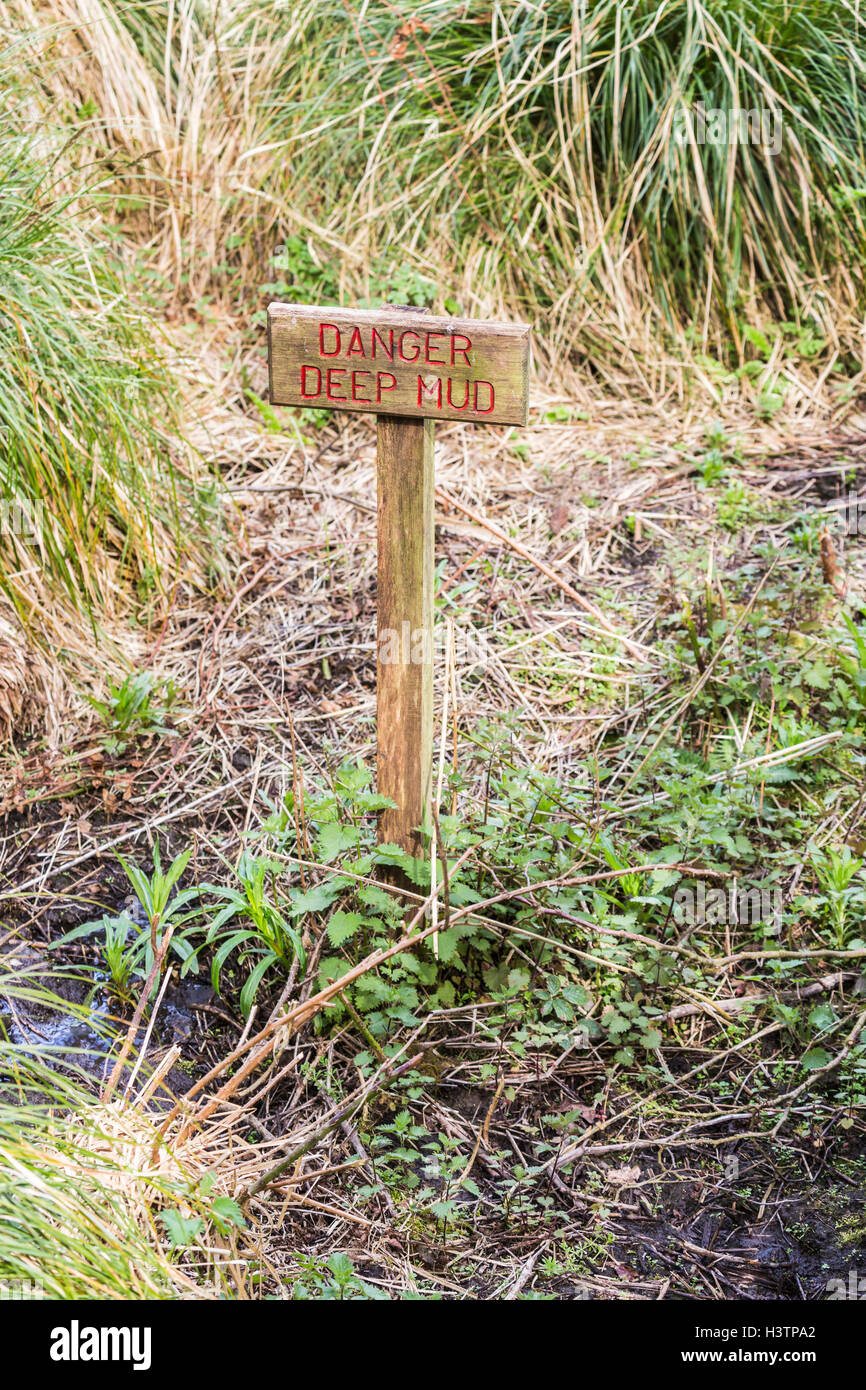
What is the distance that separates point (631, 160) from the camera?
4.19 m

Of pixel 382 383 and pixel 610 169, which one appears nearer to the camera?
pixel 382 383

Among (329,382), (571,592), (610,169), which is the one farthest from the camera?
(610,169)

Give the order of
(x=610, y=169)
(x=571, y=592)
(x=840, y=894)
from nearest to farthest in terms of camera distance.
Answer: (x=840, y=894)
(x=571, y=592)
(x=610, y=169)

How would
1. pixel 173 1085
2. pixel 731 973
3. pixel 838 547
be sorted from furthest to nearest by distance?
pixel 838 547
pixel 731 973
pixel 173 1085

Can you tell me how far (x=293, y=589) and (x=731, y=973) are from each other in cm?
180

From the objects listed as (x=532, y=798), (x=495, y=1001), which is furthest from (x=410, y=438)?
(x=495, y=1001)

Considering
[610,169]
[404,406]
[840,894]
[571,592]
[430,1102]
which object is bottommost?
[430,1102]

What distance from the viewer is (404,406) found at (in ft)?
7.58

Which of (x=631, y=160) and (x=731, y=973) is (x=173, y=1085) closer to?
(x=731, y=973)

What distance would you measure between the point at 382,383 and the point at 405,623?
0.49m

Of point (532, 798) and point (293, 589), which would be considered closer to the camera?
point (532, 798)

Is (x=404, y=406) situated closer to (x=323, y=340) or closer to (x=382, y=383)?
(x=382, y=383)

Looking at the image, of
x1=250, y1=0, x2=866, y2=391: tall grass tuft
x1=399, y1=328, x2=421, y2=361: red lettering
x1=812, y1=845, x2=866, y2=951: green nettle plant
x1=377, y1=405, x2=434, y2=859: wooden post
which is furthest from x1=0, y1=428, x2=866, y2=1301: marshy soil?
x1=250, y1=0, x2=866, y2=391: tall grass tuft

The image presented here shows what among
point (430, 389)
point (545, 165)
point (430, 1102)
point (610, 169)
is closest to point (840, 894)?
point (430, 1102)
